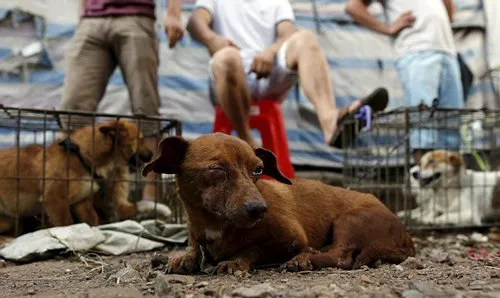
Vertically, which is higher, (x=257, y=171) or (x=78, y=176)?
(x=257, y=171)

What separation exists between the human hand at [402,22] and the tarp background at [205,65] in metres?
1.08

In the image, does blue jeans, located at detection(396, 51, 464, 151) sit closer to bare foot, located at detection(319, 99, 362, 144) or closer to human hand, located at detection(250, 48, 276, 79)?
bare foot, located at detection(319, 99, 362, 144)

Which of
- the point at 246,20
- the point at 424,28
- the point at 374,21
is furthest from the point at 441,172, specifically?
the point at 246,20

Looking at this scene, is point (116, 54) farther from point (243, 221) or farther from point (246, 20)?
point (243, 221)

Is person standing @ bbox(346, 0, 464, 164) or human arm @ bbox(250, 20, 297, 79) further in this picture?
person standing @ bbox(346, 0, 464, 164)

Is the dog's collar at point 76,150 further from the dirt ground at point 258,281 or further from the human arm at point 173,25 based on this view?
the human arm at point 173,25

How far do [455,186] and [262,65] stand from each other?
6.85 ft

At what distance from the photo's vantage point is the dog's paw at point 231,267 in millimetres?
2156

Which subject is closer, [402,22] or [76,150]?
[76,150]

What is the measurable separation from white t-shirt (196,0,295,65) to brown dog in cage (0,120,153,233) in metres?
1.10

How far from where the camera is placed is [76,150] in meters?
3.68

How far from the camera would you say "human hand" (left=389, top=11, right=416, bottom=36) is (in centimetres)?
493

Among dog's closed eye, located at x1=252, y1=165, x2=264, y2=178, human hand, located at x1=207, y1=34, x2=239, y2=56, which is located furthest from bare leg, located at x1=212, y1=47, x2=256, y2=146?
dog's closed eye, located at x1=252, y1=165, x2=264, y2=178

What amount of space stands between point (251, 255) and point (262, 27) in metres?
2.57
